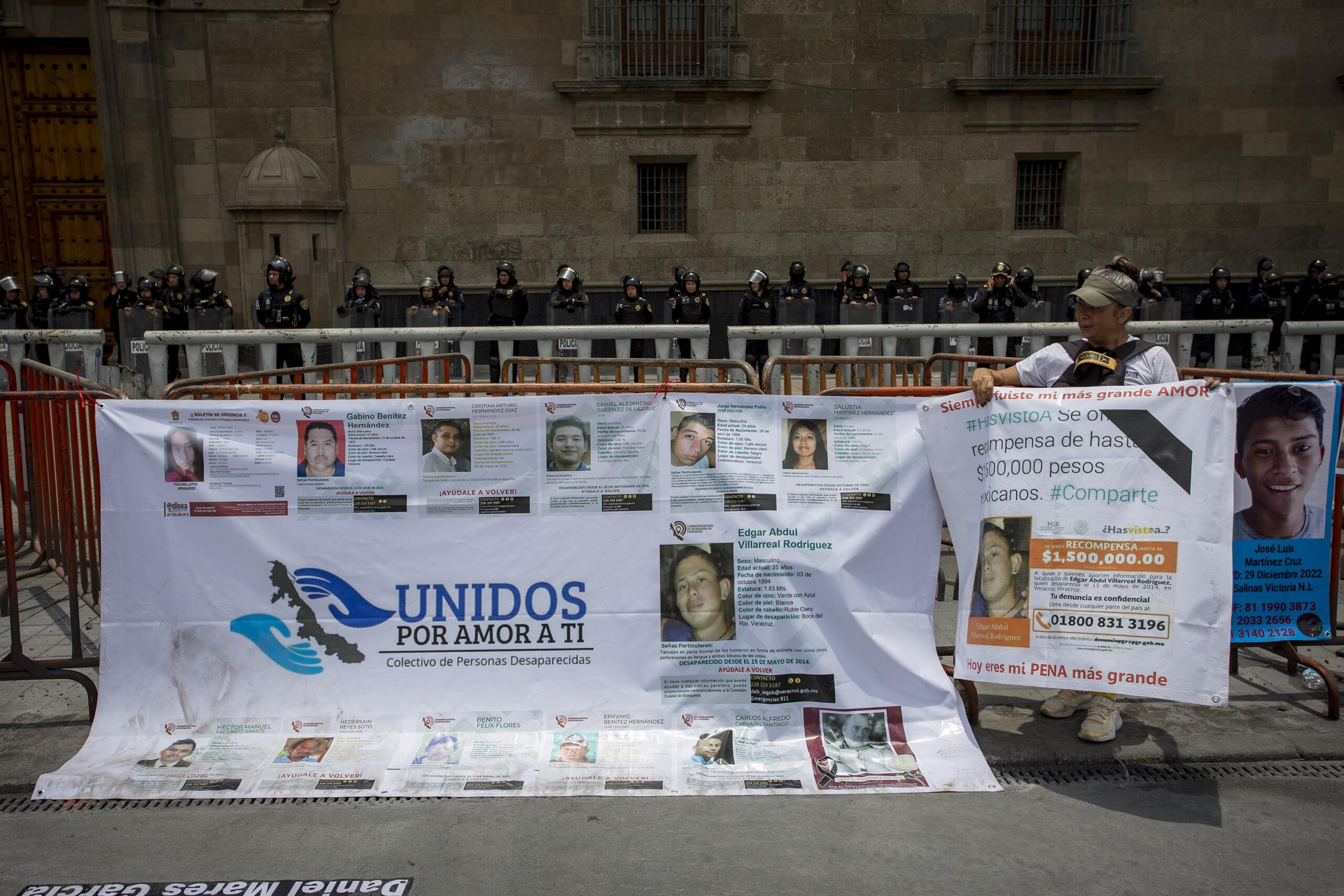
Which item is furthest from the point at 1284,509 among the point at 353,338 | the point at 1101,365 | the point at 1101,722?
the point at 353,338

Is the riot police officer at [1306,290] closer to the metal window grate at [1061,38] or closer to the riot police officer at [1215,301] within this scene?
the riot police officer at [1215,301]

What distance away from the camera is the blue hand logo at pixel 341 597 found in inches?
174

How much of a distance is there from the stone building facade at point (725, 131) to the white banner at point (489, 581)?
45.7 feet

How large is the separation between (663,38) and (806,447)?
1522cm

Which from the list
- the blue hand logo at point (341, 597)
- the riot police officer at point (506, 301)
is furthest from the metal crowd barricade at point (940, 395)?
the riot police officer at point (506, 301)

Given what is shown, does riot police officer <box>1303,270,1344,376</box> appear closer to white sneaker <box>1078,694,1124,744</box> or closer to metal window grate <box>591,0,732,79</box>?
metal window grate <box>591,0,732,79</box>

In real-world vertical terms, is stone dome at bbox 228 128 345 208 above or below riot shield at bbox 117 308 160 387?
above

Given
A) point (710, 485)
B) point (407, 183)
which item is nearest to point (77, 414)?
point (710, 485)

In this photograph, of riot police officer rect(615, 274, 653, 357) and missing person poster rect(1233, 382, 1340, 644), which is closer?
missing person poster rect(1233, 382, 1340, 644)

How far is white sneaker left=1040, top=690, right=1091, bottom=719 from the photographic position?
15.7 ft

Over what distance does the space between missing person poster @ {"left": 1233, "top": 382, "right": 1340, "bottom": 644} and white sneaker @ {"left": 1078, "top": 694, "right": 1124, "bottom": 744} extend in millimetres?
686

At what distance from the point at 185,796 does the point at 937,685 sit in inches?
118

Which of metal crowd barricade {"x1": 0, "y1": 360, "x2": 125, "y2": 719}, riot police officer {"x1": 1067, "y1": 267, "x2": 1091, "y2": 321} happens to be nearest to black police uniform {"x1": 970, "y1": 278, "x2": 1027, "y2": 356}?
riot police officer {"x1": 1067, "y1": 267, "x2": 1091, "y2": 321}

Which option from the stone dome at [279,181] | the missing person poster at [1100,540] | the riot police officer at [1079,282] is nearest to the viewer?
the missing person poster at [1100,540]
